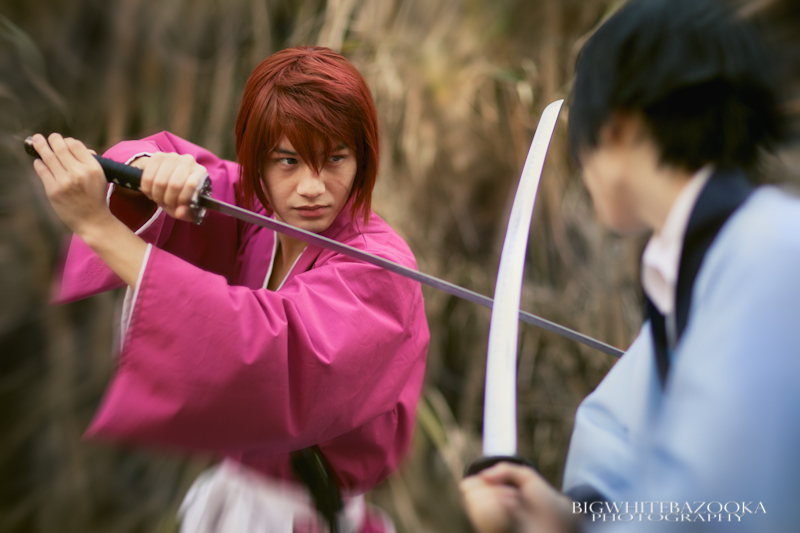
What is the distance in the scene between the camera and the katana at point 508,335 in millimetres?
448

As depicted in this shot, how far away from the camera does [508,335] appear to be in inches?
19.5

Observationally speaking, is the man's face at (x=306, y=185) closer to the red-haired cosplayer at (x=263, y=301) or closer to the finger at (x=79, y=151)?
the red-haired cosplayer at (x=263, y=301)

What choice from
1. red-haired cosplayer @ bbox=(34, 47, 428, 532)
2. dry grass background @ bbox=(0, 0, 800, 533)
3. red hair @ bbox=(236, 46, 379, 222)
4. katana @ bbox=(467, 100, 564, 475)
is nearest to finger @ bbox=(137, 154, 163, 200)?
red-haired cosplayer @ bbox=(34, 47, 428, 532)

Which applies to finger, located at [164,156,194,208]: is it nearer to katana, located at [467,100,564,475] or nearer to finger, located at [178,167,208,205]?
finger, located at [178,167,208,205]

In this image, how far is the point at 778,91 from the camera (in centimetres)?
46

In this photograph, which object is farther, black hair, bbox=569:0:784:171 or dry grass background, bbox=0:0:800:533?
dry grass background, bbox=0:0:800:533

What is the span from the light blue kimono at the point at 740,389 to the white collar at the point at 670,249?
0.03 m

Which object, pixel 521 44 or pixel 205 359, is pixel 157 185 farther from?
pixel 521 44

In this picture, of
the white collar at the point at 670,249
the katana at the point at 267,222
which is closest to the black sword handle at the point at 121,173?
the katana at the point at 267,222

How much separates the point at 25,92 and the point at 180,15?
44 centimetres

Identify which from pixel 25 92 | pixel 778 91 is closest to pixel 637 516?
pixel 778 91

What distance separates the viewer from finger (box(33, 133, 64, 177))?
58 centimetres

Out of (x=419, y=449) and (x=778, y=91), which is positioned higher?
(x=778, y=91)

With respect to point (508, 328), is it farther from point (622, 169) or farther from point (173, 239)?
point (173, 239)
